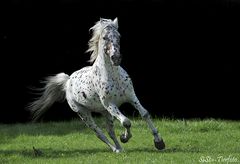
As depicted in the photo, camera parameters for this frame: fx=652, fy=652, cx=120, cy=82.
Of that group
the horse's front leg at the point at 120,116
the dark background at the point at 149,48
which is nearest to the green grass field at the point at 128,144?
the horse's front leg at the point at 120,116

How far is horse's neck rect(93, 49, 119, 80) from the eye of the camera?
915 centimetres

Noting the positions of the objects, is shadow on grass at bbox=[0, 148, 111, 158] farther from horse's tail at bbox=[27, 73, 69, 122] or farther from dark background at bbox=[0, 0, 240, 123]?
dark background at bbox=[0, 0, 240, 123]

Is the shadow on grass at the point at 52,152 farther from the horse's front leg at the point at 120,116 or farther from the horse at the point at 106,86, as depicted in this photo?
the horse's front leg at the point at 120,116

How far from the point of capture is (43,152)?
10273mm

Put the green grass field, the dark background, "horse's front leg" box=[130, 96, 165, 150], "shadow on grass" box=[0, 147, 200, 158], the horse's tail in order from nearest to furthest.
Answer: the green grass field → "horse's front leg" box=[130, 96, 165, 150] → "shadow on grass" box=[0, 147, 200, 158] → the horse's tail → the dark background

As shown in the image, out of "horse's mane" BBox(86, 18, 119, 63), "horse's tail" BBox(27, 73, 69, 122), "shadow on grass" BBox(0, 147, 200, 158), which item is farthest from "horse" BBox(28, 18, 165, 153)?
"horse's tail" BBox(27, 73, 69, 122)

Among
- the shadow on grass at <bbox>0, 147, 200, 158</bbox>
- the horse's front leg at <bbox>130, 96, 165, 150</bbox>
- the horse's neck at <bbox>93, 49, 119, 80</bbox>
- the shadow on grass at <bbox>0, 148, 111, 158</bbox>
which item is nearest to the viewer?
the horse's front leg at <bbox>130, 96, 165, 150</bbox>

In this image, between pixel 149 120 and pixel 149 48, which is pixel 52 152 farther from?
pixel 149 48

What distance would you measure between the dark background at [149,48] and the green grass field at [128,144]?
214 centimetres

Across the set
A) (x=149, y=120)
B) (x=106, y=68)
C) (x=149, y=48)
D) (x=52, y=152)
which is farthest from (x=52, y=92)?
(x=149, y=48)

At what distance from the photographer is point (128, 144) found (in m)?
11.0

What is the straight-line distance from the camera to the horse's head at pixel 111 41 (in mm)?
8867

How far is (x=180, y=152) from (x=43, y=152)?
7.79 feet

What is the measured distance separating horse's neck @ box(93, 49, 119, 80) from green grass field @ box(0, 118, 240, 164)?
112 cm
